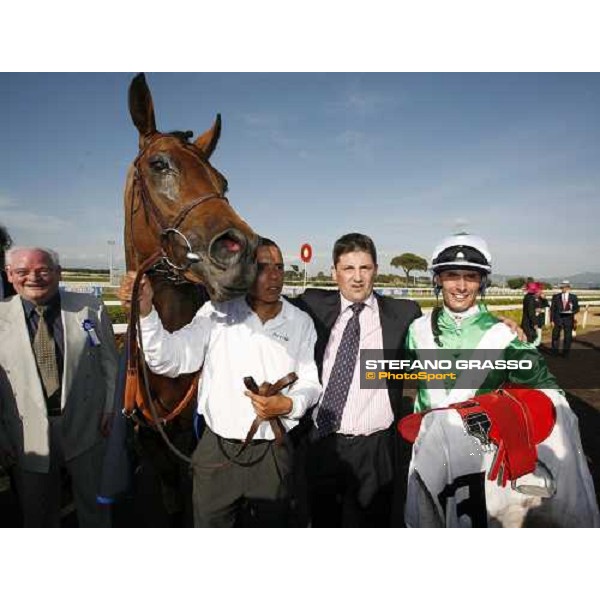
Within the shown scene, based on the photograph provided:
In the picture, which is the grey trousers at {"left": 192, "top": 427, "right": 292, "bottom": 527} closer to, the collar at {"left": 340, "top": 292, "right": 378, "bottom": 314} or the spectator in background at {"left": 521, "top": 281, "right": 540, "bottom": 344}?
the collar at {"left": 340, "top": 292, "right": 378, "bottom": 314}

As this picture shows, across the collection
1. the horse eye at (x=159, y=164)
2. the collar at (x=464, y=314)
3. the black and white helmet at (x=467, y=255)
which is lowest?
the collar at (x=464, y=314)

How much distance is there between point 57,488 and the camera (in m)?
2.57

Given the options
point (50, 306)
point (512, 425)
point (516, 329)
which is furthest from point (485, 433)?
point (50, 306)

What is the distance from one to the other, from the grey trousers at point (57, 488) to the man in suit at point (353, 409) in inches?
58.5

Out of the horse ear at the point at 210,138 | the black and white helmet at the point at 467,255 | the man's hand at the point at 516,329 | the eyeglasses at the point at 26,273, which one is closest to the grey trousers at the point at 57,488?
the eyeglasses at the point at 26,273

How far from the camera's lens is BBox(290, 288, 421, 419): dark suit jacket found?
2396mm

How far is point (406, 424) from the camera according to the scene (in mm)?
2115

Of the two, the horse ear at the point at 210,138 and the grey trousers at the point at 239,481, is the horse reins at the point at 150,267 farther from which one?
the horse ear at the point at 210,138

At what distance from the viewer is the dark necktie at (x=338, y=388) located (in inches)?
93.4

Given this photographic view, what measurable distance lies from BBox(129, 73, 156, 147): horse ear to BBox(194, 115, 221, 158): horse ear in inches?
16.9

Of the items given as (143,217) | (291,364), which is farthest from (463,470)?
(143,217)

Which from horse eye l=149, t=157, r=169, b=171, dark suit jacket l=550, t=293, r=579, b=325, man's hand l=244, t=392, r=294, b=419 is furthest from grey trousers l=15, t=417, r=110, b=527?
dark suit jacket l=550, t=293, r=579, b=325

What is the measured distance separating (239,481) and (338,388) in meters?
0.77

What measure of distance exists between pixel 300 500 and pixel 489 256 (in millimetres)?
1968
